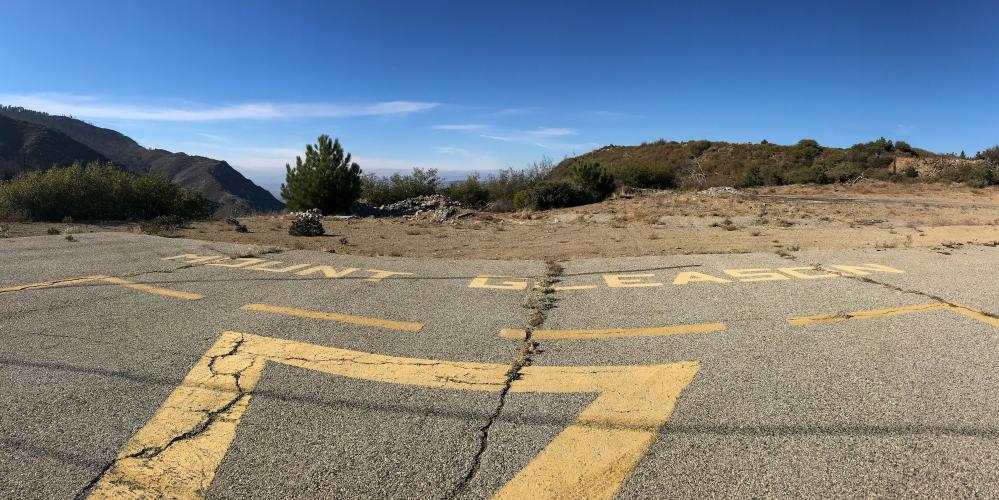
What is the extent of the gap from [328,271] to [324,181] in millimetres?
22909

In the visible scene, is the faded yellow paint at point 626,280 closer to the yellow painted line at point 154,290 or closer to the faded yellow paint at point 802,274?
the faded yellow paint at point 802,274

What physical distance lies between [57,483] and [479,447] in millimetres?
1857

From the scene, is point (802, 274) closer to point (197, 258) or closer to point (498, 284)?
point (498, 284)

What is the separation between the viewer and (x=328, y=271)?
6.99 meters

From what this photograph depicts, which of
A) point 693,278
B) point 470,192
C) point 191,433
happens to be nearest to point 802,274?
point 693,278

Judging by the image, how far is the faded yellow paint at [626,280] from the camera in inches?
231

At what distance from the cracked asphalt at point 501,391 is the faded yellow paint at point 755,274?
1.14ft

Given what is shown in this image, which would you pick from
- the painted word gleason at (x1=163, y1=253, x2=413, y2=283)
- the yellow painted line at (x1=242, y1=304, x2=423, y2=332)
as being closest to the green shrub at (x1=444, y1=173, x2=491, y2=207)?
the painted word gleason at (x1=163, y1=253, x2=413, y2=283)

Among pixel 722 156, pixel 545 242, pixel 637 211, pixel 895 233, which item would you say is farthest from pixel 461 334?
pixel 722 156

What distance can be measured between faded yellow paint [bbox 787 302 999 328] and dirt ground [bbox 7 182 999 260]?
163 inches

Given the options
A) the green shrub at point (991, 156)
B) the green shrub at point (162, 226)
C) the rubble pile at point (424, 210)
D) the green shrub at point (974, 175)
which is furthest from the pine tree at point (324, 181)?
the green shrub at point (991, 156)

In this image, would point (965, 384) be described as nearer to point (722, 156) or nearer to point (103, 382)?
point (103, 382)

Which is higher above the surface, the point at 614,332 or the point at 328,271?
the point at 328,271

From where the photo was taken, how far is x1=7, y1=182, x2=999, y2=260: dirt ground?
10797 mm
